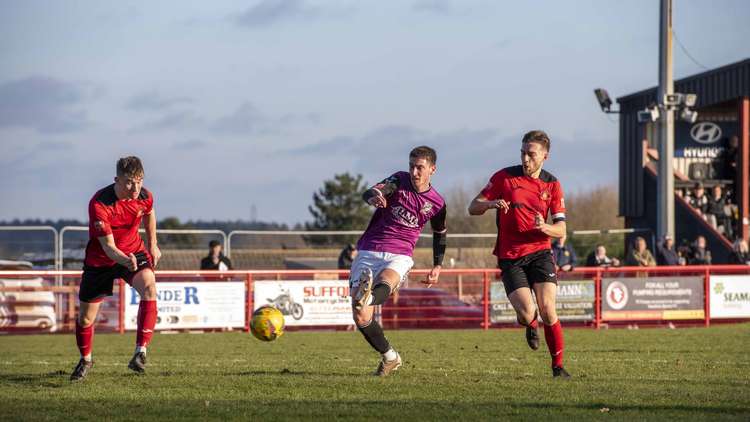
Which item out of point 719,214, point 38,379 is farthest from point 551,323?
point 719,214

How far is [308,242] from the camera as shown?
30984 mm

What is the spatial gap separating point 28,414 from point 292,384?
246cm

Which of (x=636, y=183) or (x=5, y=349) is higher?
(x=636, y=183)

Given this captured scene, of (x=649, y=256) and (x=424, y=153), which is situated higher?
(x=424, y=153)

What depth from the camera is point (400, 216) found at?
9922mm

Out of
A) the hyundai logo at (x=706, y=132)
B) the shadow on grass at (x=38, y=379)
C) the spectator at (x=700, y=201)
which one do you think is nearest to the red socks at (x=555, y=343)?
the shadow on grass at (x=38, y=379)

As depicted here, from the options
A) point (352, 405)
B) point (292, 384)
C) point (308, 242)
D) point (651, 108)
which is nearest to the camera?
point (352, 405)

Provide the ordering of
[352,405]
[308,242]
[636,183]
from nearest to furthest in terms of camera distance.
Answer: [352,405] < [308,242] < [636,183]

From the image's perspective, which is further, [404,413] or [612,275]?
[612,275]

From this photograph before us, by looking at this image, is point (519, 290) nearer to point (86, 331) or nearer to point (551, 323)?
point (551, 323)

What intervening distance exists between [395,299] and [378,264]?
37.3ft

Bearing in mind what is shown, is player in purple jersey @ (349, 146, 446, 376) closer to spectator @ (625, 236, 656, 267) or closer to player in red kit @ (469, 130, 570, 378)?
player in red kit @ (469, 130, 570, 378)

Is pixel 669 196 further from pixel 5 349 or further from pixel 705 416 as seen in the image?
pixel 705 416

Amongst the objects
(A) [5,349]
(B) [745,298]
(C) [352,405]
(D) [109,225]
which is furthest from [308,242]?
(C) [352,405]
